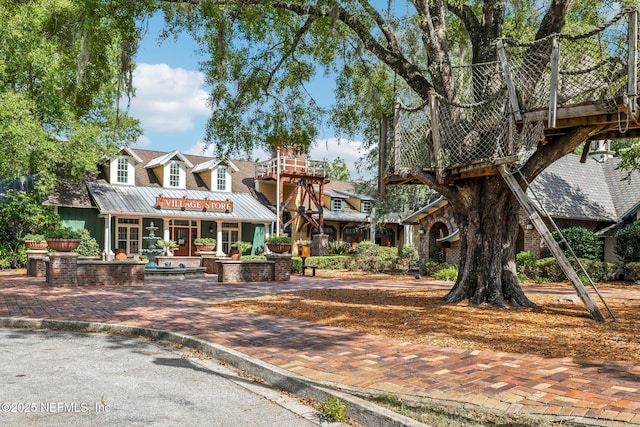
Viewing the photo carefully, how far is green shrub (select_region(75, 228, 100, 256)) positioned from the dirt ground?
15.3m

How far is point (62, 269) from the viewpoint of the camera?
1442 cm

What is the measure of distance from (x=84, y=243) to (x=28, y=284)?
33.2 ft

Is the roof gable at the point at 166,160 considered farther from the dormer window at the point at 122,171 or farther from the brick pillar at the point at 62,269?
the brick pillar at the point at 62,269

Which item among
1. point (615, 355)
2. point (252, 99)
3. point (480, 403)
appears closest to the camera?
point (480, 403)

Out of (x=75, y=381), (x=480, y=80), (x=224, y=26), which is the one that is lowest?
(x=75, y=381)

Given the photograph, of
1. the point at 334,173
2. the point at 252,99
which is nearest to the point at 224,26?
the point at 252,99

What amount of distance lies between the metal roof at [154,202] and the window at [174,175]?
0.61 meters

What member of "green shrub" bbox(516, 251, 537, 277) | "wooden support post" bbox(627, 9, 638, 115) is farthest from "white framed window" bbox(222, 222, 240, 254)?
"wooden support post" bbox(627, 9, 638, 115)

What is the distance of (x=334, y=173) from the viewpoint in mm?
63219

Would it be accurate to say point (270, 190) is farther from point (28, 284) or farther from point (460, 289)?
point (460, 289)

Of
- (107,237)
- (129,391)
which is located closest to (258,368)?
(129,391)

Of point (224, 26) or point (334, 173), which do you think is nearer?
point (224, 26)

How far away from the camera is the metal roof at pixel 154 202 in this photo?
89.5 ft

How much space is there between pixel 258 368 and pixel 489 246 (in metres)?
6.77
